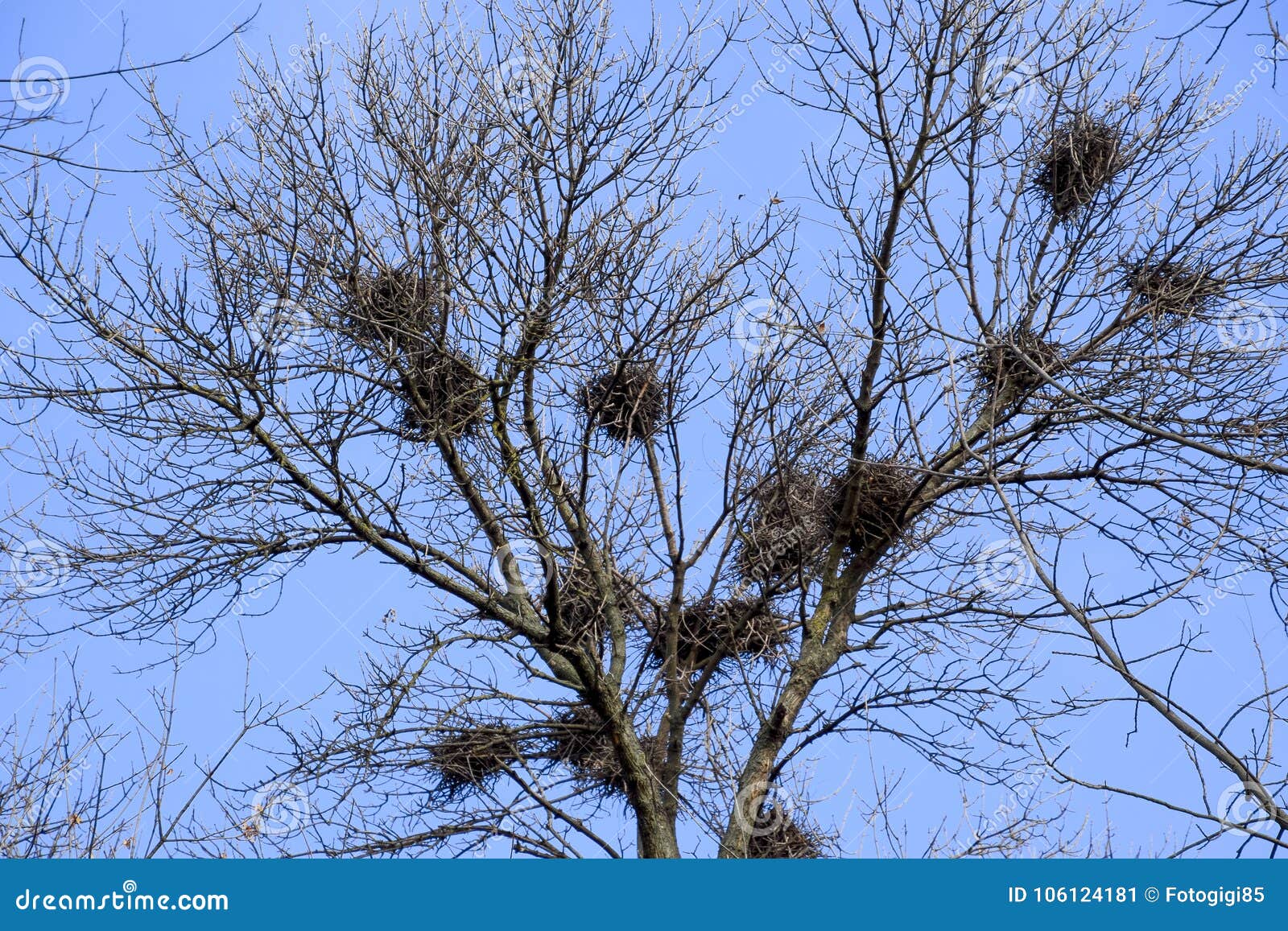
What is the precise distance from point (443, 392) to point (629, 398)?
1.13 m

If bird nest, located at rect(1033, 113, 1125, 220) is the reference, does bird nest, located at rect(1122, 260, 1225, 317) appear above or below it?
below

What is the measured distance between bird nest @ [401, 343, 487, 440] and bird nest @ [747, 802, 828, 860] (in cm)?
281

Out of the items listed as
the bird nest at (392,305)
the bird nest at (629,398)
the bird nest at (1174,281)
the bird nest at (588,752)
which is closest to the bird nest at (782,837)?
the bird nest at (588,752)

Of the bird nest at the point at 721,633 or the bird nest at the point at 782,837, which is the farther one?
the bird nest at the point at 721,633

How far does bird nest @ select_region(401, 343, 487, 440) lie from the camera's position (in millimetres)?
5949

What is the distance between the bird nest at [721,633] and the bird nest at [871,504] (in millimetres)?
721

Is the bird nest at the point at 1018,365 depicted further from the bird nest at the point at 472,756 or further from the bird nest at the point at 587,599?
the bird nest at the point at 472,756

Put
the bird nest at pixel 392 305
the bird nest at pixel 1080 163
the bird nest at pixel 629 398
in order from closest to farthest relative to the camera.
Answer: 1. the bird nest at pixel 392 305
2. the bird nest at pixel 629 398
3. the bird nest at pixel 1080 163

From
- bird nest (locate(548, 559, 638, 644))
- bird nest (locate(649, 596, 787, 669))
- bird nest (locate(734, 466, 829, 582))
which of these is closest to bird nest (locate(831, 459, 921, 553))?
bird nest (locate(734, 466, 829, 582))

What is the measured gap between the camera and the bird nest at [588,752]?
7312 millimetres

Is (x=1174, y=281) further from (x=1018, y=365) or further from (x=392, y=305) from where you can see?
(x=392, y=305)

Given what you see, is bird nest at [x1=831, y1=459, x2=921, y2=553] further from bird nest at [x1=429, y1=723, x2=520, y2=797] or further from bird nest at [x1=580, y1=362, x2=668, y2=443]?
bird nest at [x1=429, y1=723, x2=520, y2=797]

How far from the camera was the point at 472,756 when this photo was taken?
7.18 m

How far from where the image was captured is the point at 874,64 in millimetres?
6359
